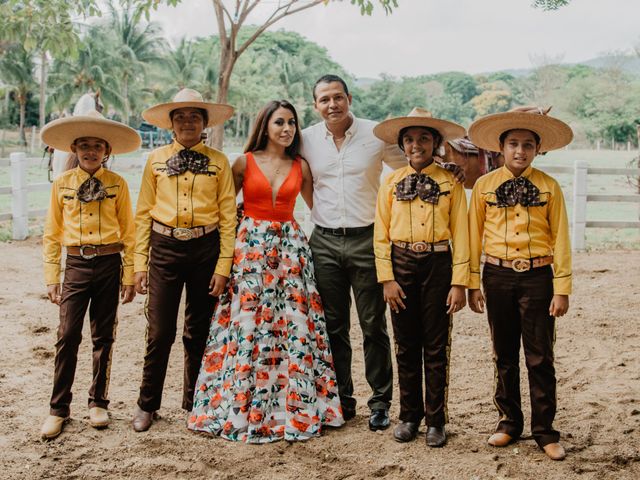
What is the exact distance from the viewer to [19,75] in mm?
36719

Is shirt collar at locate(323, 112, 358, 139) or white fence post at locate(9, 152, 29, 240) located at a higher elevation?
shirt collar at locate(323, 112, 358, 139)

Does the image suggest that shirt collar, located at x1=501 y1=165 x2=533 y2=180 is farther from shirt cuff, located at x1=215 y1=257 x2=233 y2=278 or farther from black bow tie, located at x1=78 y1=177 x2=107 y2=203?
black bow tie, located at x1=78 y1=177 x2=107 y2=203

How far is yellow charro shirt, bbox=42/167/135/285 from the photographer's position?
3672 millimetres

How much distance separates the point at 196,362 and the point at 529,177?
208 cm

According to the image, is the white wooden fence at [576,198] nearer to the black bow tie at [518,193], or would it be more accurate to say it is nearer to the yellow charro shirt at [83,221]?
the yellow charro shirt at [83,221]

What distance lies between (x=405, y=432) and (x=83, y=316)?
1857 millimetres

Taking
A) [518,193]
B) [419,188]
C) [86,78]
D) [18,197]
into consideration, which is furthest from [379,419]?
[86,78]

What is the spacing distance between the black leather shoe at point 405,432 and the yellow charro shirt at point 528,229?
838 mm

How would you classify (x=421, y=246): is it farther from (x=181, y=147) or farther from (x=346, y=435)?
(x=181, y=147)

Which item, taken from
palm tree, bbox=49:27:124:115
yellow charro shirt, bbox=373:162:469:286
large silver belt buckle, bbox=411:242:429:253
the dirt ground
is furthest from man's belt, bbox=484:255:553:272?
palm tree, bbox=49:27:124:115

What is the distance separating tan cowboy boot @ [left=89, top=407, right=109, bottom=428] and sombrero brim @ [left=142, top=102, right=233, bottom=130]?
1.64 metres

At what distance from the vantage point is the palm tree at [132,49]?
4153cm

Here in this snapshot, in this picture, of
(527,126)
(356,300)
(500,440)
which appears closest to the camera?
(527,126)

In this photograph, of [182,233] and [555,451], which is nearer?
[555,451]
